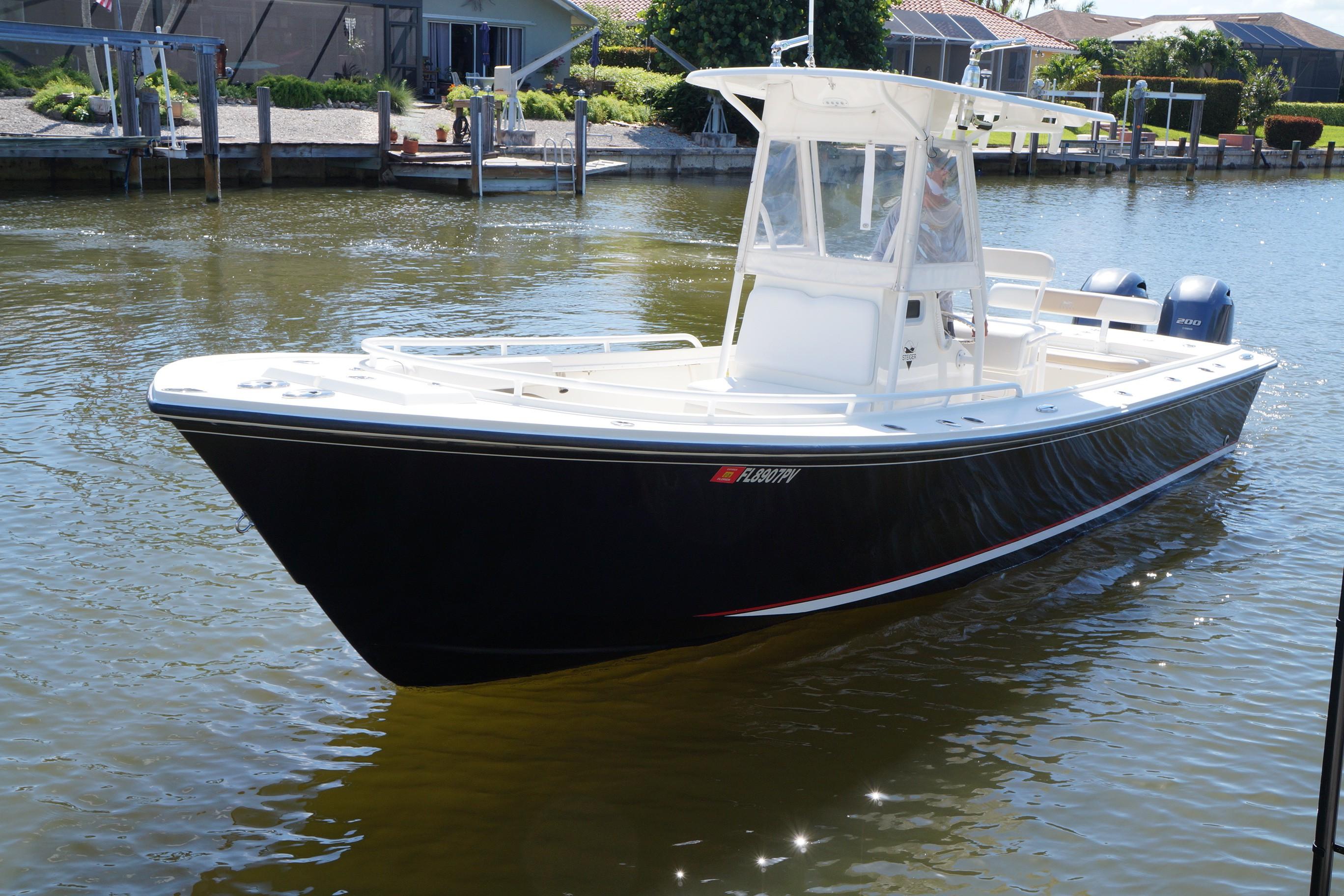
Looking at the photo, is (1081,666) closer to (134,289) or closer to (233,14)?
(134,289)

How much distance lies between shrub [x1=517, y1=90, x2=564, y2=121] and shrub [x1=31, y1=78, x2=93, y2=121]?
38.2 feet

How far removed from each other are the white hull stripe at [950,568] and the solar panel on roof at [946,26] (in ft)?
133

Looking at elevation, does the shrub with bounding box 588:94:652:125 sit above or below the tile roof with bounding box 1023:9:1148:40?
below

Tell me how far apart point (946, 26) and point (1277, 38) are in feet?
98.2

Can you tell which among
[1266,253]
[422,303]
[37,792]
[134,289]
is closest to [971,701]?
[37,792]

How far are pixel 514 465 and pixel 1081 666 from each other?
3319 millimetres

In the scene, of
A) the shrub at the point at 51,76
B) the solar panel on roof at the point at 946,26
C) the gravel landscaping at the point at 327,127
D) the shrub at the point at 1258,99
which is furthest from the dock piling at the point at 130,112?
the shrub at the point at 1258,99

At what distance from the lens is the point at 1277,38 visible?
214ft

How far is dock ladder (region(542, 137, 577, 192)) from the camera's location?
26281 mm

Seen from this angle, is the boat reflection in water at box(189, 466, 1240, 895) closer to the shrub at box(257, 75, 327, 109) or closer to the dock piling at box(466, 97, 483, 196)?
the dock piling at box(466, 97, 483, 196)

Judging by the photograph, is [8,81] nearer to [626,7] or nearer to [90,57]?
[90,57]

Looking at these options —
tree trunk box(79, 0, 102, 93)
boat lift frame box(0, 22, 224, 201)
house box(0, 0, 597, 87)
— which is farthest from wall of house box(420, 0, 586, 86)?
boat lift frame box(0, 22, 224, 201)

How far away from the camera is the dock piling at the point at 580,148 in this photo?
967 inches

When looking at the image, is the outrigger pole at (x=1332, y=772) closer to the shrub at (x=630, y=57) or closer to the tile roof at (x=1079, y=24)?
the shrub at (x=630, y=57)
